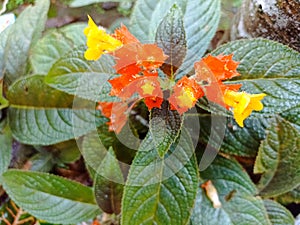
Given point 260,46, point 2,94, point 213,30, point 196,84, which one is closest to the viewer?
point 196,84

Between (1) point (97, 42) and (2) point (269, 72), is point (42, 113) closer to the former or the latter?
(1) point (97, 42)

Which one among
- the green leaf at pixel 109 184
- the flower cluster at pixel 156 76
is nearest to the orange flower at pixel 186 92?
the flower cluster at pixel 156 76

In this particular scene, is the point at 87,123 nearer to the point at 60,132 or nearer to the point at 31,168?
the point at 60,132

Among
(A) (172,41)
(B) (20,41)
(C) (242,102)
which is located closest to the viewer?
(C) (242,102)

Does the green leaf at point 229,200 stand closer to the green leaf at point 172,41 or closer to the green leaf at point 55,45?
the green leaf at point 172,41

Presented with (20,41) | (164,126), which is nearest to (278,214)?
(164,126)

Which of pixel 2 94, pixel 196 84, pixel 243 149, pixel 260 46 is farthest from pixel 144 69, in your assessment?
pixel 2 94
